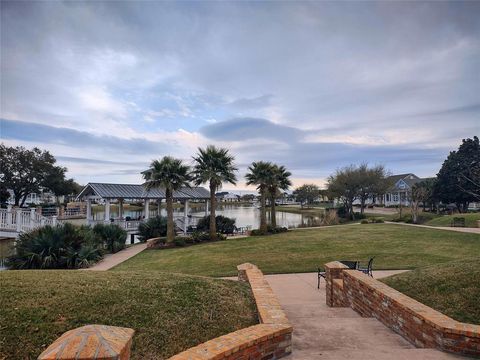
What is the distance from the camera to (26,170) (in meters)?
44.1

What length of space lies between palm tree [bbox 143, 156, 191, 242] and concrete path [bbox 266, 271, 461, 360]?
45.0 ft

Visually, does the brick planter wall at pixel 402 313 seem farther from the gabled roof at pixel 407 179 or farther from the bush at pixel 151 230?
the gabled roof at pixel 407 179

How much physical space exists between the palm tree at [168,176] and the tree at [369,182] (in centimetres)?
3157

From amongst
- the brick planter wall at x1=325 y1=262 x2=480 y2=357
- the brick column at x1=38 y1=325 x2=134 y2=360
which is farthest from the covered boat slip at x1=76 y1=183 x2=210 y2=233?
the brick column at x1=38 y1=325 x2=134 y2=360

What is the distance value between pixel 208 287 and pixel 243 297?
672mm

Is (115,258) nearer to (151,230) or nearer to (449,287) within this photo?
(151,230)

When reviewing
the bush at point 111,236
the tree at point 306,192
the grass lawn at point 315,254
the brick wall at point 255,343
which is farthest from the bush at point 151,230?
the tree at point 306,192

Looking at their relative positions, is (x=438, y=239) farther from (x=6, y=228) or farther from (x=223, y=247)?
(x=6, y=228)

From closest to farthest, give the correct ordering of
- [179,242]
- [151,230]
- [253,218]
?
[179,242]
[151,230]
[253,218]

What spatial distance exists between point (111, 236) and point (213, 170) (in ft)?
24.9

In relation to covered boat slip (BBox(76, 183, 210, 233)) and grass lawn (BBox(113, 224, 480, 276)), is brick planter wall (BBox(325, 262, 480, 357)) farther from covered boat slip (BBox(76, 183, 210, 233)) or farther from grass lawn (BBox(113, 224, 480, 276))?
covered boat slip (BBox(76, 183, 210, 233))

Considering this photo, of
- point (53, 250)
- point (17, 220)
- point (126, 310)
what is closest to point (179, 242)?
point (53, 250)

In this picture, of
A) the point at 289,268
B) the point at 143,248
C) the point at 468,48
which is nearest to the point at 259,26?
the point at 468,48

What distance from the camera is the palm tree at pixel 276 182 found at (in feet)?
86.9
